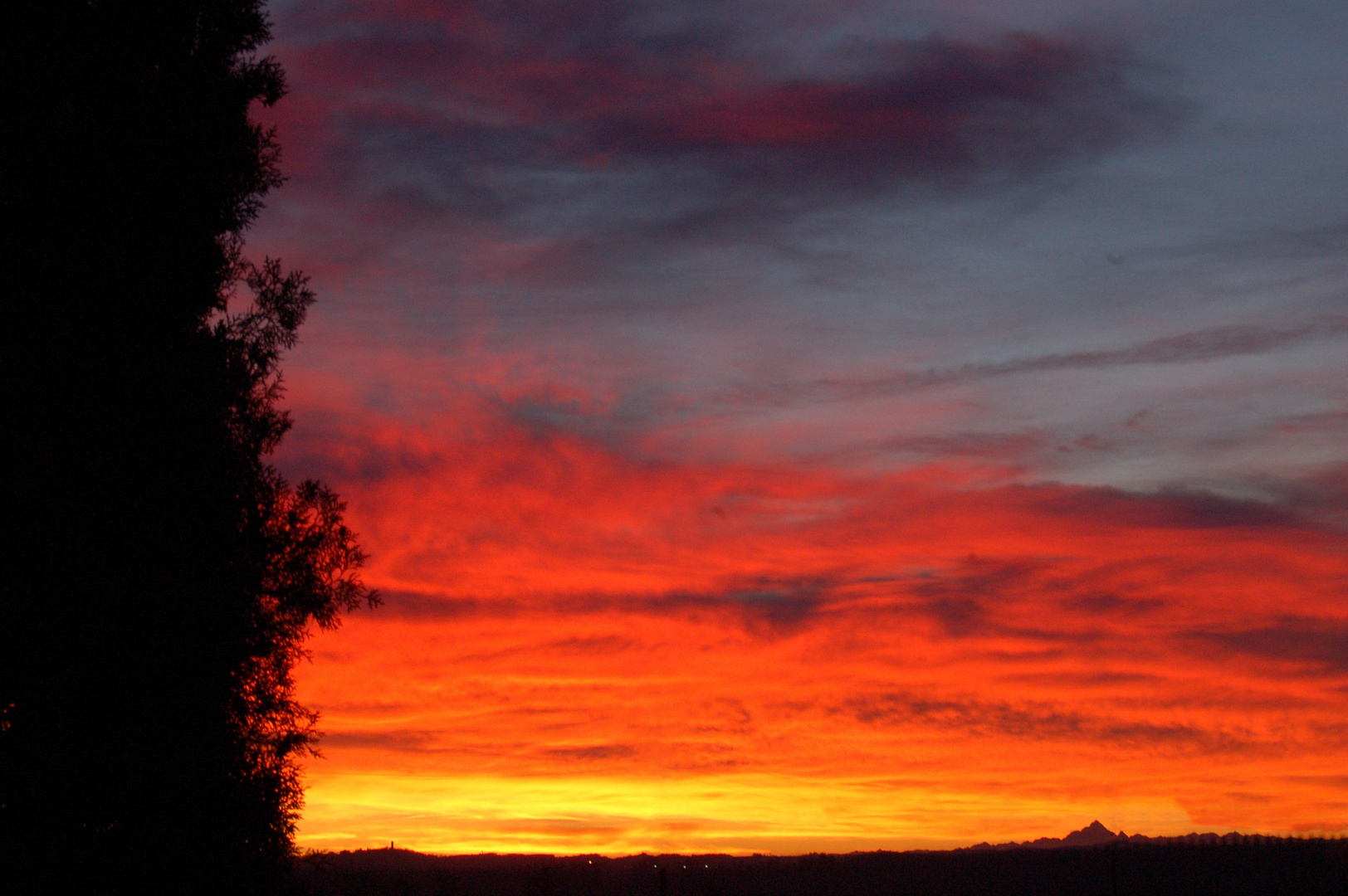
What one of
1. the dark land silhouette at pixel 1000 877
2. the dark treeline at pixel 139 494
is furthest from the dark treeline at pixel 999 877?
the dark treeline at pixel 139 494

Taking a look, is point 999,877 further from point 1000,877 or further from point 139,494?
point 139,494

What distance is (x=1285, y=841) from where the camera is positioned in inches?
3654

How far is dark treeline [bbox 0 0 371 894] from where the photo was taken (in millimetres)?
15477

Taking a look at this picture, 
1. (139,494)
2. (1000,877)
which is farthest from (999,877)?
(139,494)

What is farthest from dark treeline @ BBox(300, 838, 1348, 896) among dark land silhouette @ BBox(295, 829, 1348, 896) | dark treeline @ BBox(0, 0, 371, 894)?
dark treeline @ BBox(0, 0, 371, 894)

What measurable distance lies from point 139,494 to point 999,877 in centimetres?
8533

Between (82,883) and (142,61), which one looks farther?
(142,61)

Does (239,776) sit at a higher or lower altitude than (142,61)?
lower

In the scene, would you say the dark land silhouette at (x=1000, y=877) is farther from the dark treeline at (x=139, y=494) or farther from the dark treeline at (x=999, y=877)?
the dark treeline at (x=139, y=494)

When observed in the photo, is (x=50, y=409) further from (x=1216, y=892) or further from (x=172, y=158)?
(x=1216, y=892)

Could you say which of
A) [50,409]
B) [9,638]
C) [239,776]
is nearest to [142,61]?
[50,409]

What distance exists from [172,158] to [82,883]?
10166mm

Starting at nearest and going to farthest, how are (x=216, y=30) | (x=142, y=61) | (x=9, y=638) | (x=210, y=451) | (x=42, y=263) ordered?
(x=9, y=638) → (x=42, y=263) → (x=210, y=451) → (x=142, y=61) → (x=216, y=30)

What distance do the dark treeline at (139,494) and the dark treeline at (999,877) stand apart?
31.9 meters
